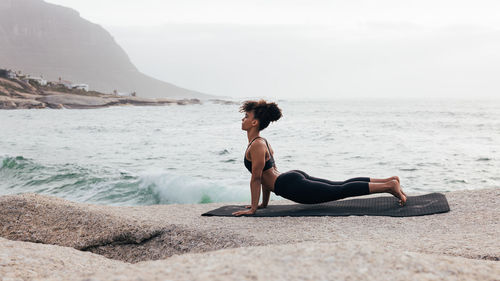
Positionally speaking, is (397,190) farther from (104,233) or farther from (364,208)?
(104,233)

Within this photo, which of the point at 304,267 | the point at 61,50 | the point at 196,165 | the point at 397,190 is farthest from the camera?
the point at 61,50

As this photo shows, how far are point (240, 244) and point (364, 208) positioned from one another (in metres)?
1.85

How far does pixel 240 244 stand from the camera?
3.51m

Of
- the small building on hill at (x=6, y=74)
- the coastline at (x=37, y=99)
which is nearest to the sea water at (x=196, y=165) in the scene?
the coastline at (x=37, y=99)

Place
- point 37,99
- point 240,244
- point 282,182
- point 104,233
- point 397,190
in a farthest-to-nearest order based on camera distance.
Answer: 1. point 37,99
2. point 282,182
3. point 397,190
4. point 104,233
5. point 240,244

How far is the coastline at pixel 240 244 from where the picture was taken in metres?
1.88

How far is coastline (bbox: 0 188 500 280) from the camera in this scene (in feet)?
6.18

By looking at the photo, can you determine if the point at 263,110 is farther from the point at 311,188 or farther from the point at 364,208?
the point at 364,208

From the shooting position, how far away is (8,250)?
2.87 m

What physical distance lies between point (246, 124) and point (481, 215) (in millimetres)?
2765

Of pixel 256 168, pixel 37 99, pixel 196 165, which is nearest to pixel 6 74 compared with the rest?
pixel 37 99

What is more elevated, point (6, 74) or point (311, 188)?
point (6, 74)

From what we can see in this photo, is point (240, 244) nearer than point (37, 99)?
Yes

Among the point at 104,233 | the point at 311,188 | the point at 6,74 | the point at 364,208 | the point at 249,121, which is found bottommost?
the point at 104,233
